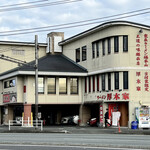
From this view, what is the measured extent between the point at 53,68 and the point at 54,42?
8546 mm

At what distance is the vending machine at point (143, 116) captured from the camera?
119 feet

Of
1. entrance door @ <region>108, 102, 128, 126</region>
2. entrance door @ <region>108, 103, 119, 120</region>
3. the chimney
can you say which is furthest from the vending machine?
the chimney

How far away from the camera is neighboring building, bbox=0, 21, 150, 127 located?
124 feet

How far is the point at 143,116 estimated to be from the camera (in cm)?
3691

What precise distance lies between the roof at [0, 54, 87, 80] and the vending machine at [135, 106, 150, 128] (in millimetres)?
8893

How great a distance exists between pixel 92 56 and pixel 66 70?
3.36 meters

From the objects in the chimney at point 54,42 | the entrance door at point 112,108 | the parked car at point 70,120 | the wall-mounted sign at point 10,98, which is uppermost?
the chimney at point 54,42

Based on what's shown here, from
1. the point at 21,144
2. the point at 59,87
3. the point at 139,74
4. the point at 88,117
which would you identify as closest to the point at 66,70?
the point at 59,87

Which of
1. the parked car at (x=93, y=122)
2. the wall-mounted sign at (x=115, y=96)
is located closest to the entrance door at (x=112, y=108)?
the wall-mounted sign at (x=115, y=96)

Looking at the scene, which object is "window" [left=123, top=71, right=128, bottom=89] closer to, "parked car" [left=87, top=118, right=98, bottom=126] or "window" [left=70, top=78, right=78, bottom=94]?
"parked car" [left=87, top=118, right=98, bottom=126]

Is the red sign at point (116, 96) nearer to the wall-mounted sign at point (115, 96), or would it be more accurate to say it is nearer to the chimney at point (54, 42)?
the wall-mounted sign at point (115, 96)

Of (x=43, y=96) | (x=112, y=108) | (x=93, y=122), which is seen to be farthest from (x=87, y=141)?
(x=43, y=96)

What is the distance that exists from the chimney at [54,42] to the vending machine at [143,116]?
17.1m

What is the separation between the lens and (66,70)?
43000 mm
